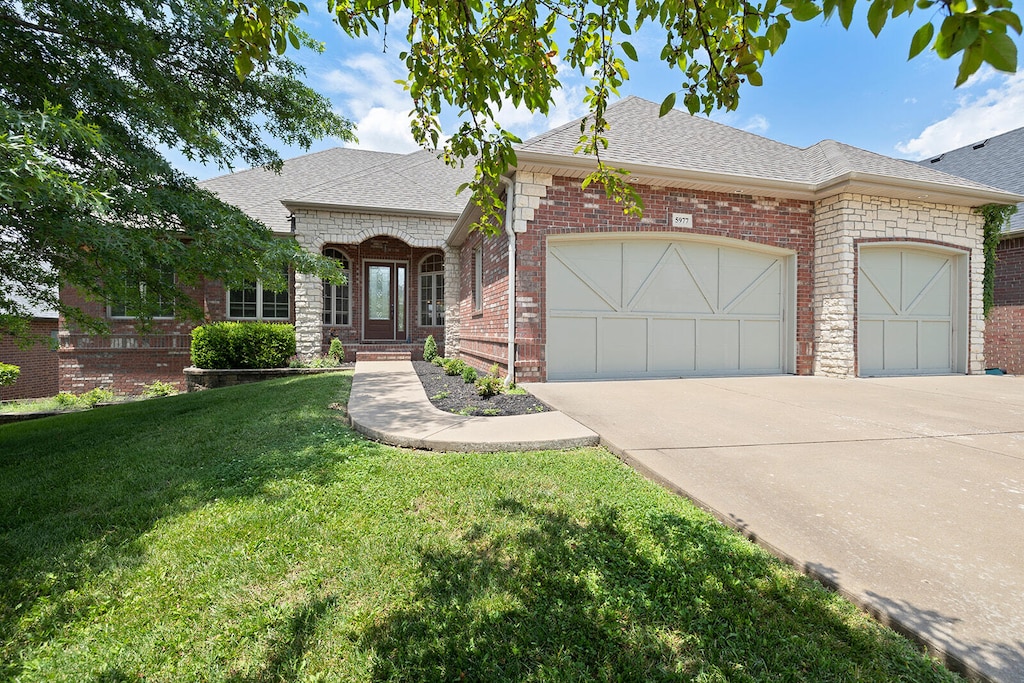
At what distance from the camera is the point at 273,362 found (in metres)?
10.5

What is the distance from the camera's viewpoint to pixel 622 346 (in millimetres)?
7629

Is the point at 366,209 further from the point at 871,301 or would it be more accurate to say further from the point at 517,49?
the point at 871,301

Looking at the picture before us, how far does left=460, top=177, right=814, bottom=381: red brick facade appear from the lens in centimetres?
690

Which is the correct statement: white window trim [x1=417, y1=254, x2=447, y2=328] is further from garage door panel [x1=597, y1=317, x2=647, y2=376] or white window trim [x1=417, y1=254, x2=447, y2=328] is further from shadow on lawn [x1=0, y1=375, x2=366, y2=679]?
shadow on lawn [x1=0, y1=375, x2=366, y2=679]

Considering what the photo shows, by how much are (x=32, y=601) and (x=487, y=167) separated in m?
3.06

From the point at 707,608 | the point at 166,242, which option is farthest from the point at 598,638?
the point at 166,242

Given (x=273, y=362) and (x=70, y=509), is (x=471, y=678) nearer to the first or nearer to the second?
(x=70, y=509)

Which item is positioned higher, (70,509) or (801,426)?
(801,426)

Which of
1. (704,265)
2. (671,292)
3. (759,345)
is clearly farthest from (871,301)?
(671,292)

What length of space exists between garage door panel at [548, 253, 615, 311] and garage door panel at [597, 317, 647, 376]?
327 millimetres

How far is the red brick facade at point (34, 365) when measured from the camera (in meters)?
13.1

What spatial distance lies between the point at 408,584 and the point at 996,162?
18.7m

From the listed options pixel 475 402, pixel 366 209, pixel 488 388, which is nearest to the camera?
pixel 475 402

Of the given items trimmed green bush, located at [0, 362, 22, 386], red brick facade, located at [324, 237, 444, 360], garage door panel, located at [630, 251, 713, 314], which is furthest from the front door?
trimmed green bush, located at [0, 362, 22, 386]
